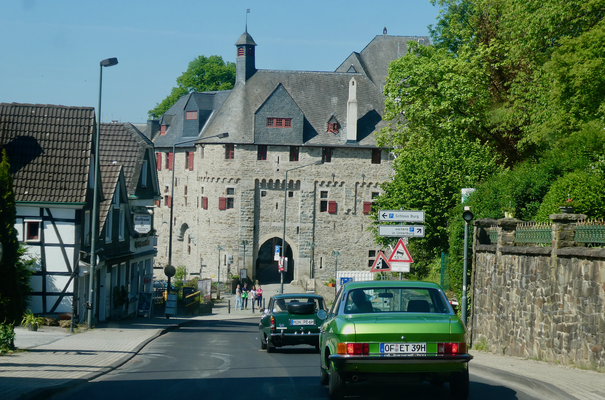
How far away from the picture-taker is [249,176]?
2739 inches

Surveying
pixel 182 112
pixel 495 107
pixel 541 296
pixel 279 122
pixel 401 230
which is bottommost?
pixel 541 296

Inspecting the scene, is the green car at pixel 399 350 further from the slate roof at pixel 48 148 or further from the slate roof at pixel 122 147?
the slate roof at pixel 122 147

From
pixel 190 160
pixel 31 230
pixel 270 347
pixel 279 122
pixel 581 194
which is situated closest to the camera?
pixel 581 194

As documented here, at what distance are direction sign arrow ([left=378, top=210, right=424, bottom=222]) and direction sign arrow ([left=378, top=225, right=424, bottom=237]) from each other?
0.65 ft

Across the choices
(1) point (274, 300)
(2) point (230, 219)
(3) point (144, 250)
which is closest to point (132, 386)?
(1) point (274, 300)

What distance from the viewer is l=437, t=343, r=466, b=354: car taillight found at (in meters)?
9.52

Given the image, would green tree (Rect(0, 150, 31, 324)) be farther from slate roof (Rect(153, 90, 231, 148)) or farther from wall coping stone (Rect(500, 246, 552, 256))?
slate roof (Rect(153, 90, 231, 148))

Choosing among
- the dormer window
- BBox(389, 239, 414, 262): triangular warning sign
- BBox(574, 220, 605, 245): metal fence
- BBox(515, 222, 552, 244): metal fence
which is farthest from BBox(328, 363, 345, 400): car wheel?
the dormer window

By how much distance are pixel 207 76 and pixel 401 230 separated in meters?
65.6

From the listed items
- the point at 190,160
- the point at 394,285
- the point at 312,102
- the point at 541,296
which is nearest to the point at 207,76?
the point at 190,160

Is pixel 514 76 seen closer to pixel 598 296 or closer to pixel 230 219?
pixel 598 296

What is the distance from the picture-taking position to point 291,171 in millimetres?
69688

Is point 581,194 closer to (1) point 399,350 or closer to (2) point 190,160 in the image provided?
(1) point 399,350

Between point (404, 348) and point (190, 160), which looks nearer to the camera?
point (404, 348)
